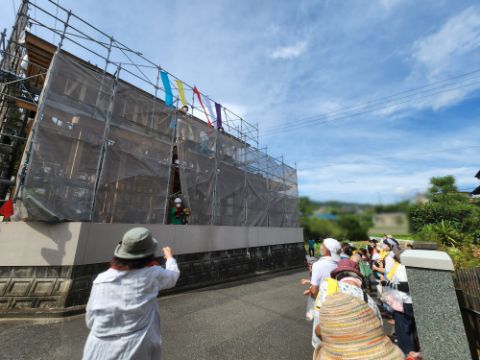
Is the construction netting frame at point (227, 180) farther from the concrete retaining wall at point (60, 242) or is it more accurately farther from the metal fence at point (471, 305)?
the metal fence at point (471, 305)

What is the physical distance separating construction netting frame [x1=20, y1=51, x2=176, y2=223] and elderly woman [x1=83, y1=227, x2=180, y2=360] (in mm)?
4210

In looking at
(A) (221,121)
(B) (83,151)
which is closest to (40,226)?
(B) (83,151)

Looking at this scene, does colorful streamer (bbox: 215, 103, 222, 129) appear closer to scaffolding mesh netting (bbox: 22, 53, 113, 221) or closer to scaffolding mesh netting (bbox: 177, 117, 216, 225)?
scaffolding mesh netting (bbox: 177, 117, 216, 225)

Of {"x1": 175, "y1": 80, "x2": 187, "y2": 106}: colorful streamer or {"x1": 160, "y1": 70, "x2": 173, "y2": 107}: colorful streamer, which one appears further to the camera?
{"x1": 175, "y1": 80, "x2": 187, "y2": 106}: colorful streamer

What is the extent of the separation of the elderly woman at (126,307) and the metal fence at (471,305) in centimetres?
342

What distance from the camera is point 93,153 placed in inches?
218

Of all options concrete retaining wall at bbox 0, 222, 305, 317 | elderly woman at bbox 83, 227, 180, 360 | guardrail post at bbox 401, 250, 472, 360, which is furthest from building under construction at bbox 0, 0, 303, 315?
guardrail post at bbox 401, 250, 472, 360

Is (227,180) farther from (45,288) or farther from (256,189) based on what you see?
(45,288)

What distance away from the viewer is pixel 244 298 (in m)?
6.08

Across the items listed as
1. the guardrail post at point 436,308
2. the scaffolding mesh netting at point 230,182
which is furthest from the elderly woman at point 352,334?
the scaffolding mesh netting at point 230,182

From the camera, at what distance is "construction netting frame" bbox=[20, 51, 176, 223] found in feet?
15.8

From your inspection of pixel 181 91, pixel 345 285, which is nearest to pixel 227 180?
pixel 181 91

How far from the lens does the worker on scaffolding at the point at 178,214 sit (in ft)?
24.1

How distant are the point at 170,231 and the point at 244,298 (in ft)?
9.27
